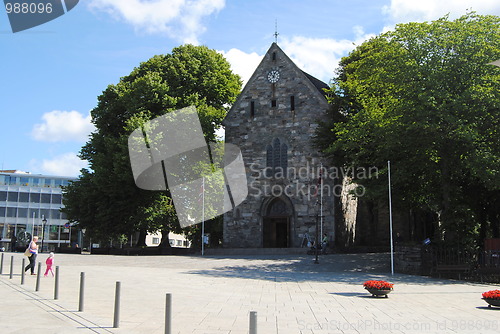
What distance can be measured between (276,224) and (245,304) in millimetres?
27853

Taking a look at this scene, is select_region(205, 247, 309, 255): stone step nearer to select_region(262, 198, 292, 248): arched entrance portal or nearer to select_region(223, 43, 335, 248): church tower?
select_region(223, 43, 335, 248): church tower

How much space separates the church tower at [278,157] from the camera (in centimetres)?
3872

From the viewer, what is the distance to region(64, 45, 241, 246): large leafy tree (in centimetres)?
4006

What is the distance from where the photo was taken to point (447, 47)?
2519 cm

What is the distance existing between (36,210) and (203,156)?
58.8m

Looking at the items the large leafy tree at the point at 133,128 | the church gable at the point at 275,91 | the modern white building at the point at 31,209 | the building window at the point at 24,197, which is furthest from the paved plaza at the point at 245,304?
the building window at the point at 24,197

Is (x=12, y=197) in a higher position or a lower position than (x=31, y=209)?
higher

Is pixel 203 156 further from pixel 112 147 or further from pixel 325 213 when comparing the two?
pixel 325 213

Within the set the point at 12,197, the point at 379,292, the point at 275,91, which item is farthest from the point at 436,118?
the point at 12,197

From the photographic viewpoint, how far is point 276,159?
40.6 metres

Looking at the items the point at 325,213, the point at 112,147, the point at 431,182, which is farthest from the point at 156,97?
the point at 431,182

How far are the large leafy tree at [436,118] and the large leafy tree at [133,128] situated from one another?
17310 millimetres

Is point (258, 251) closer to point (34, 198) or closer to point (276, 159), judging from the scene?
point (276, 159)

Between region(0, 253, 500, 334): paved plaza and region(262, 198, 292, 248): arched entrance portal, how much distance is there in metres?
15.8
